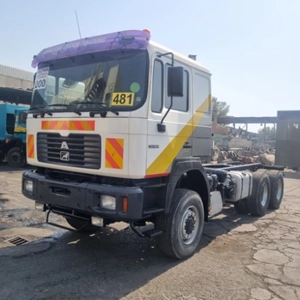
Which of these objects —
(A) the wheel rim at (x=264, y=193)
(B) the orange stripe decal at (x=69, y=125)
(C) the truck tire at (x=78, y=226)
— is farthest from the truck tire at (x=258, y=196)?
(B) the orange stripe decal at (x=69, y=125)

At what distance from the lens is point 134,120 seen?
389cm

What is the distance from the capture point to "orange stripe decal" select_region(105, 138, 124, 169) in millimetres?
3928

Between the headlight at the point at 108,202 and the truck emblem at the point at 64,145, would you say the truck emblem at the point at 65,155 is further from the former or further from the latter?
the headlight at the point at 108,202

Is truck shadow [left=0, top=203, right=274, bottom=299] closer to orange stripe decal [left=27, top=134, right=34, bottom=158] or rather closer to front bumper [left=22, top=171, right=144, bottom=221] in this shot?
front bumper [left=22, top=171, right=144, bottom=221]

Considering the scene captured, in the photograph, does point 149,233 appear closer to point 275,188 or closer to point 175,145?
point 175,145

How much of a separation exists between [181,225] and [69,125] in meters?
2.06

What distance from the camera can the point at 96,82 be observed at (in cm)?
426

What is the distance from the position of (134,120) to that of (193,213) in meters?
1.86

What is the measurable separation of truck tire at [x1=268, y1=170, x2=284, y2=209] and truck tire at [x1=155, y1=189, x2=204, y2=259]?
156 inches

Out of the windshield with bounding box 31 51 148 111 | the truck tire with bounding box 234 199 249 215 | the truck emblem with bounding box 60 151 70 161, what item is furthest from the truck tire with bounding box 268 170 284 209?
the truck emblem with bounding box 60 151 70 161

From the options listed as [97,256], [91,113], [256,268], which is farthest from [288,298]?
[91,113]

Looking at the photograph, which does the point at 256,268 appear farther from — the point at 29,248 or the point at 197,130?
the point at 29,248

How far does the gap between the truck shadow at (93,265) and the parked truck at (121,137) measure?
482 mm

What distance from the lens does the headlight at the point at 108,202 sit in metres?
3.87
